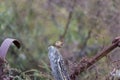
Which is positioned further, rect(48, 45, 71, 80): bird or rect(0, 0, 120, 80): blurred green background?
rect(0, 0, 120, 80): blurred green background

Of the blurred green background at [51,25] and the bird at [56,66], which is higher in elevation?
the blurred green background at [51,25]

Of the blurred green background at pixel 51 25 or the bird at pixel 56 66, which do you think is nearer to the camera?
the bird at pixel 56 66

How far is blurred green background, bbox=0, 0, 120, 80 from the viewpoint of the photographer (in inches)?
83.9

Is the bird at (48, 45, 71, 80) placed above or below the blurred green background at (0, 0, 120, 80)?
below

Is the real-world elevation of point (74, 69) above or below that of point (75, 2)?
below

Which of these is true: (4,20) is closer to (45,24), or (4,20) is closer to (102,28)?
(102,28)

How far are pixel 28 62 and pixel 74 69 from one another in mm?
1203

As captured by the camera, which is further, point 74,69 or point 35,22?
point 35,22

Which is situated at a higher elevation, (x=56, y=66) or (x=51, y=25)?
(x=51, y=25)

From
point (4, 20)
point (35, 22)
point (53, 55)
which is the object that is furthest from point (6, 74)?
point (35, 22)

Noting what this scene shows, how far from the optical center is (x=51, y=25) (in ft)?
10.1

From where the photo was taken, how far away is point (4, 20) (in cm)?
189

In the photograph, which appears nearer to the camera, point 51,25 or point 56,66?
point 56,66

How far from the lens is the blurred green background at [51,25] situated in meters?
2.13
